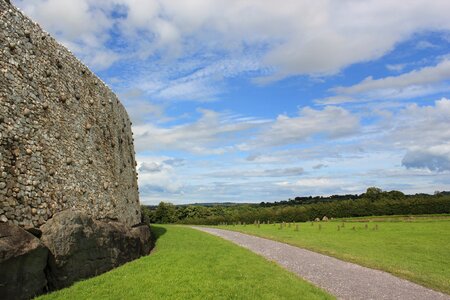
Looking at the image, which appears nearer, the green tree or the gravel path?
the gravel path

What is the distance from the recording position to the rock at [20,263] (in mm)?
12086

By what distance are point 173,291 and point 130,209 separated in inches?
602

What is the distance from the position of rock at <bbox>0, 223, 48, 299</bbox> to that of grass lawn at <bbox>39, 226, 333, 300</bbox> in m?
0.80

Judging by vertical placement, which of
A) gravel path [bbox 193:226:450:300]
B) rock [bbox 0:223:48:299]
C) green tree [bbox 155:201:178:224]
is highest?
green tree [bbox 155:201:178:224]

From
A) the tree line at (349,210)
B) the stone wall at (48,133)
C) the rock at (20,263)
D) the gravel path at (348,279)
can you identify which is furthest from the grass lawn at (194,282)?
the tree line at (349,210)

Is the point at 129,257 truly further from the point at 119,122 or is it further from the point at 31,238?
the point at 119,122

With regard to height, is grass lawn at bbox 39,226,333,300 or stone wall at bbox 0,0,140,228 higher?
stone wall at bbox 0,0,140,228

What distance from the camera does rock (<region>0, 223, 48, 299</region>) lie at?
39.7 feet

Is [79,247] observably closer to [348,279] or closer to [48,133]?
[48,133]

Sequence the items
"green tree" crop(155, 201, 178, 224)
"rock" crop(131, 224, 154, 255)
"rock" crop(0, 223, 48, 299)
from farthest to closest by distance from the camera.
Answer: "green tree" crop(155, 201, 178, 224) → "rock" crop(131, 224, 154, 255) → "rock" crop(0, 223, 48, 299)

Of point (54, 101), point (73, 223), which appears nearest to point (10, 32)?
point (54, 101)

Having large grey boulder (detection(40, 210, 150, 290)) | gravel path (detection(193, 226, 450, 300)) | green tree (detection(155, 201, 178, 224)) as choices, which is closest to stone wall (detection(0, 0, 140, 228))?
large grey boulder (detection(40, 210, 150, 290))

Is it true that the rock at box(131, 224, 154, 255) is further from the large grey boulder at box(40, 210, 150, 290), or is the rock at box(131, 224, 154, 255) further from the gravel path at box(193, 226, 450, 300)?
the gravel path at box(193, 226, 450, 300)

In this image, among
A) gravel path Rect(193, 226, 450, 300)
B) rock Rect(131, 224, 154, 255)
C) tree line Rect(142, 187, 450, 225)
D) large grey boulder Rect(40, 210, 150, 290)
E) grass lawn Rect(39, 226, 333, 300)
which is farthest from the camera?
tree line Rect(142, 187, 450, 225)
